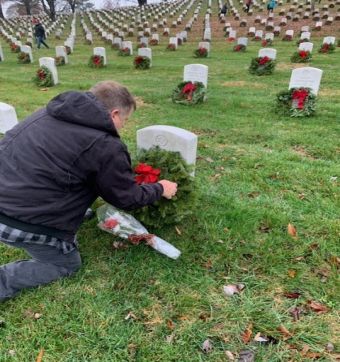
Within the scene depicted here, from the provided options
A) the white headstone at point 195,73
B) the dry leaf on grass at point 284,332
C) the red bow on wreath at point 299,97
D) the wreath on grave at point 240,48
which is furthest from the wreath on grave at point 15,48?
the dry leaf on grass at point 284,332

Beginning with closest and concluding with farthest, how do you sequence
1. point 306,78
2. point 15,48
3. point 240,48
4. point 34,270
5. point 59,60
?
point 34,270 → point 306,78 → point 59,60 → point 240,48 → point 15,48

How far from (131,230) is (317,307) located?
1.60 meters

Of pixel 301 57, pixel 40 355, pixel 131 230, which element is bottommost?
pixel 40 355

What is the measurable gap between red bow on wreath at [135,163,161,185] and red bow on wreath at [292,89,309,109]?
180 inches

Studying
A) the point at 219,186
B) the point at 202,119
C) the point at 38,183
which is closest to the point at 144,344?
the point at 38,183

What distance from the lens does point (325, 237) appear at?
10.6ft

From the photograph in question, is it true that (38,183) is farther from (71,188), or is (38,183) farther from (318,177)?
(318,177)

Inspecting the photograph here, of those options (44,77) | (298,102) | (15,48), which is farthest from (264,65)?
A: (15,48)

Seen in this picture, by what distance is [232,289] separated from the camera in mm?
2730

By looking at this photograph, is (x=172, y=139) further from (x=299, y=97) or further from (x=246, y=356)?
(x=299, y=97)

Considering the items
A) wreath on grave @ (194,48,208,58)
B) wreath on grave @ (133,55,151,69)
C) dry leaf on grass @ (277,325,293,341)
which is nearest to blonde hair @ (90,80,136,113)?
dry leaf on grass @ (277,325,293,341)

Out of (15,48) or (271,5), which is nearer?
(15,48)

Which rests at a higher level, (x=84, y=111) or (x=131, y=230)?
(x=84, y=111)

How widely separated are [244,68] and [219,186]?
8.88 meters
